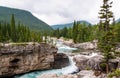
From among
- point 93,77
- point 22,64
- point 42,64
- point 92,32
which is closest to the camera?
point 93,77

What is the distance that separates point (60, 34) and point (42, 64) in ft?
334

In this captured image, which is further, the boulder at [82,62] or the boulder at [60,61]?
the boulder at [60,61]

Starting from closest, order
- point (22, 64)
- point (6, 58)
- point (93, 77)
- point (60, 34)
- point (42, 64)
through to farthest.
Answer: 1. point (93, 77)
2. point (6, 58)
3. point (22, 64)
4. point (42, 64)
5. point (60, 34)

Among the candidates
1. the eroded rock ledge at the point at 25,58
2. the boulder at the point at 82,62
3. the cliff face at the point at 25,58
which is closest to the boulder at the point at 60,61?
the eroded rock ledge at the point at 25,58

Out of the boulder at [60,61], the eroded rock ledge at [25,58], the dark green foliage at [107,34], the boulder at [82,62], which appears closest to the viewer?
the dark green foliage at [107,34]

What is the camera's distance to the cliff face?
172 ft

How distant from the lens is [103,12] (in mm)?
44531

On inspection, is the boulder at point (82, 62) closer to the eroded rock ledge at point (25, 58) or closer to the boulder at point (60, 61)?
the boulder at point (60, 61)

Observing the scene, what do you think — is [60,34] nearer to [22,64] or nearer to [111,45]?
[22,64]

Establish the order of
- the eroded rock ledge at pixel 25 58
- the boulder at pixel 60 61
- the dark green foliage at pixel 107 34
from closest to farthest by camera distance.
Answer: the dark green foliage at pixel 107 34 → the eroded rock ledge at pixel 25 58 → the boulder at pixel 60 61

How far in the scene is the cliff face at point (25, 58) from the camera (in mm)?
52484

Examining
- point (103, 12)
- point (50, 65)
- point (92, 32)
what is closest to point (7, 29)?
point (50, 65)

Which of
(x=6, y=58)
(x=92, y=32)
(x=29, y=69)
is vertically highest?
(x=92, y=32)

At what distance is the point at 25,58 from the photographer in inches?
2219
